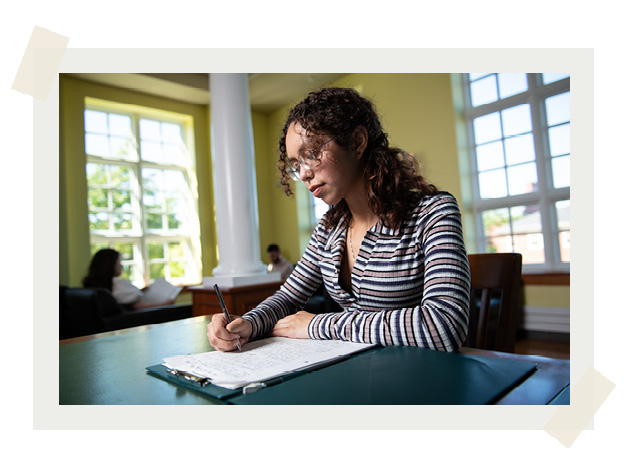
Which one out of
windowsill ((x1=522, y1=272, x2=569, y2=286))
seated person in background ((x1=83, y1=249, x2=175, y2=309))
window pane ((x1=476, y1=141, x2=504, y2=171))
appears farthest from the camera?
window pane ((x1=476, y1=141, x2=504, y2=171))

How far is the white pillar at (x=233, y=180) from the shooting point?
3.51 m

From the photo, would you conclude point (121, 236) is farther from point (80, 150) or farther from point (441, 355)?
point (441, 355)

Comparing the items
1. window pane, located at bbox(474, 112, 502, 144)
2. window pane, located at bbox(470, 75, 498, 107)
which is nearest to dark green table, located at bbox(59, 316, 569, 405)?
window pane, located at bbox(474, 112, 502, 144)

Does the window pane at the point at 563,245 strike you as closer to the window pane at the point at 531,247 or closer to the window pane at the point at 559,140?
the window pane at the point at 531,247

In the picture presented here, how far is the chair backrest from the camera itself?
3.86 ft

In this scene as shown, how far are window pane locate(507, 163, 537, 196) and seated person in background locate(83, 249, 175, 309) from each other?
4.05 m

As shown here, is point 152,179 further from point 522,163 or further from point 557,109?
point 557,109

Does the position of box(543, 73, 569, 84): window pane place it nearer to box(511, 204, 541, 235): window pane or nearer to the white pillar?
box(511, 204, 541, 235): window pane

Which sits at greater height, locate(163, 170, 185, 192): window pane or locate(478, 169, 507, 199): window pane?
locate(163, 170, 185, 192): window pane

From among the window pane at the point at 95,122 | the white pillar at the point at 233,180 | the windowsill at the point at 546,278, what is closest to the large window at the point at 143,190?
the window pane at the point at 95,122
